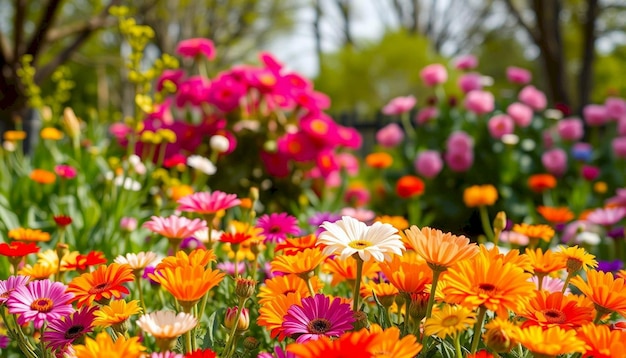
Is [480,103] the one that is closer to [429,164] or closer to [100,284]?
[429,164]

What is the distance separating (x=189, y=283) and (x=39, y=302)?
253 millimetres

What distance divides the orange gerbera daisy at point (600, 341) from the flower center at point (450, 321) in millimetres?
143

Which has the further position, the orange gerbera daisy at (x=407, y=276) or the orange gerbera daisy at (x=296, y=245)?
the orange gerbera daisy at (x=296, y=245)

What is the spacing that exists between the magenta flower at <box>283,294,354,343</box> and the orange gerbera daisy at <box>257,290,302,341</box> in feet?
0.06

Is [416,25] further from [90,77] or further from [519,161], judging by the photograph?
[519,161]

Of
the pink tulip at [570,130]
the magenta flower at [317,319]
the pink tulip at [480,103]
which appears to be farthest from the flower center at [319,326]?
the pink tulip at [570,130]

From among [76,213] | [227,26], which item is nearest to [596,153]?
[76,213]

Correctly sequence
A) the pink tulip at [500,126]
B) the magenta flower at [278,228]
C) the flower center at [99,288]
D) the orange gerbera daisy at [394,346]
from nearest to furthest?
the orange gerbera daisy at [394,346] → the flower center at [99,288] → the magenta flower at [278,228] → the pink tulip at [500,126]

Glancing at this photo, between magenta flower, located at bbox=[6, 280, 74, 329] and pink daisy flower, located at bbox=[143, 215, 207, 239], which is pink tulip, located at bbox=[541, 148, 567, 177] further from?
magenta flower, located at bbox=[6, 280, 74, 329]

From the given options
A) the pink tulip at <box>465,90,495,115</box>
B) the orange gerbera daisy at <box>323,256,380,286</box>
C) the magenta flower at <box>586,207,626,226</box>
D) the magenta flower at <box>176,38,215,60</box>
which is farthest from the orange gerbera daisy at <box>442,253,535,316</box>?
the pink tulip at <box>465,90,495,115</box>

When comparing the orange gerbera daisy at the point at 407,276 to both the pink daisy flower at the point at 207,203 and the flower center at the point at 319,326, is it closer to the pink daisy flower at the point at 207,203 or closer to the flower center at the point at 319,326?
the flower center at the point at 319,326

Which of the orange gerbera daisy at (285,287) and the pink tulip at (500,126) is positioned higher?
the pink tulip at (500,126)

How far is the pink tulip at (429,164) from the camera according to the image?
3.56m

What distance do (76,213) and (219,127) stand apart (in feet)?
3.00
